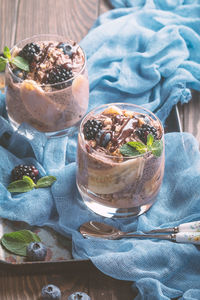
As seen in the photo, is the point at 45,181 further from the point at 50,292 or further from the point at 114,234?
the point at 50,292

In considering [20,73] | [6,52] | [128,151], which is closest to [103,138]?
[128,151]

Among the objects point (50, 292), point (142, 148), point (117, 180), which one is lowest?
point (50, 292)

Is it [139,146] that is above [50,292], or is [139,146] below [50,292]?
above

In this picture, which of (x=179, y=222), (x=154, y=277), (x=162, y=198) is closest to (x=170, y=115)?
(x=162, y=198)

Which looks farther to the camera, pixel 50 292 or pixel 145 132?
pixel 145 132

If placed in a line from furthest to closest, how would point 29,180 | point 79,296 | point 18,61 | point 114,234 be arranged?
point 18,61 < point 29,180 < point 114,234 < point 79,296

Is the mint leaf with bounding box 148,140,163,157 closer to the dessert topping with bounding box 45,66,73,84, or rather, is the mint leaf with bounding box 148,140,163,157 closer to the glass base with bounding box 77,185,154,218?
the glass base with bounding box 77,185,154,218
